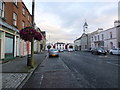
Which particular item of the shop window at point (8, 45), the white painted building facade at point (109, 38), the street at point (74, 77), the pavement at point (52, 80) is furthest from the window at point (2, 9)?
the white painted building facade at point (109, 38)

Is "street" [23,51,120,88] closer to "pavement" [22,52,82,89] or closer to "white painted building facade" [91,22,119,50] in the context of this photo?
"pavement" [22,52,82,89]

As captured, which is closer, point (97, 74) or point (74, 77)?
point (74, 77)

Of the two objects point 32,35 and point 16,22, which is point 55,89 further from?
point 16,22

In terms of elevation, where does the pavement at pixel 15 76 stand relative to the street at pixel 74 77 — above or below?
above

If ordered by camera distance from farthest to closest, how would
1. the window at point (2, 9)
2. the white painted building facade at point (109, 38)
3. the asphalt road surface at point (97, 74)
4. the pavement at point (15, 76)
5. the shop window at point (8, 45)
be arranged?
the white painted building facade at point (109, 38)
the shop window at point (8, 45)
the window at point (2, 9)
the asphalt road surface at point (97, 74)
the pavement at point (15, 76)

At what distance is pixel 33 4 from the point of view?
1002 cm

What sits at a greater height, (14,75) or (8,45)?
(8,45)

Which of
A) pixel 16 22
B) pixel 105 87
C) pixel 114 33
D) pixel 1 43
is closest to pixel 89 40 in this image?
pixel 114 33

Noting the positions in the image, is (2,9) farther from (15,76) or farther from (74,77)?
(74,77)

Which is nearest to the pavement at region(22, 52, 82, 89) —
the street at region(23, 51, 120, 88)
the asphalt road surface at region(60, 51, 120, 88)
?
the street at region(23, 51, 120, 88)

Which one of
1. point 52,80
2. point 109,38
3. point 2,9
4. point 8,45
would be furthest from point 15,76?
point 109,38

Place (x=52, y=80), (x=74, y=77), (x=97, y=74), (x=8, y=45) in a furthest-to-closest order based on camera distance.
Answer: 1. (x=8, y=45)
2. (x=97, y=74)
3. (x=74, y=77)
4. (x=52, y=80)

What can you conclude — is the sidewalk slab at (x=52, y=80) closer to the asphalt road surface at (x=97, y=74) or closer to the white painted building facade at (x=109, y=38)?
the asphalt road surface at (x=97, y=74)

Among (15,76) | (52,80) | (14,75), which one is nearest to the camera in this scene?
(52,80)
